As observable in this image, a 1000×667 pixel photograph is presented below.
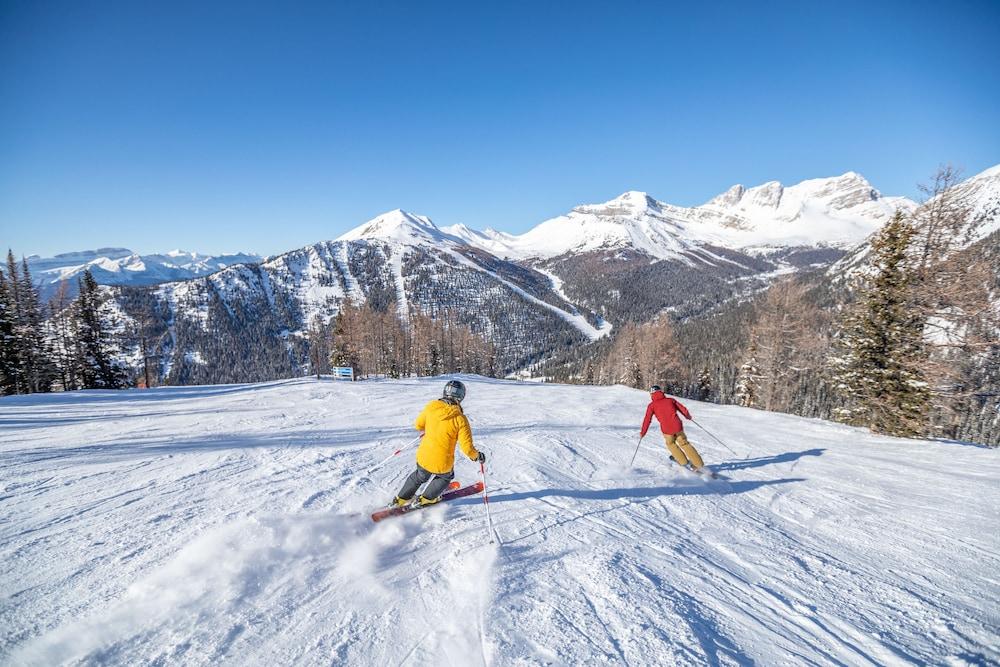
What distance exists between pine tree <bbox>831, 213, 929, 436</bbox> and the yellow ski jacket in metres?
15.9

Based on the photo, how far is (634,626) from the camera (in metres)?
3.55

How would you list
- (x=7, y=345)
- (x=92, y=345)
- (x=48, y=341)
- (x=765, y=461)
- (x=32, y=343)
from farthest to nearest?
(x=48, y=341) < (x=92, y=345) < (x=32, y=343) < (x=7, y=345) < (x=765, y=461)

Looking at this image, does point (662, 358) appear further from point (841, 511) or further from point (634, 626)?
point (634, 626)

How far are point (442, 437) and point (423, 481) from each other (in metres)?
0.78

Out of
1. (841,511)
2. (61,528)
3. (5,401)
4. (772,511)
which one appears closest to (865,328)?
(841,511)

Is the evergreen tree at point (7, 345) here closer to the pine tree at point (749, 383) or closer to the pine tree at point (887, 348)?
the pine tree at point (887, 348)

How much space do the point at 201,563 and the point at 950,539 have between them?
33.8 ft

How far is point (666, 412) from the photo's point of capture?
8594 mm

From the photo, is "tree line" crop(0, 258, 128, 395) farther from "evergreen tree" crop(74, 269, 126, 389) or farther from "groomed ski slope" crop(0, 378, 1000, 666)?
"groomed ski slope" crop(0, 378, 1000, 666)

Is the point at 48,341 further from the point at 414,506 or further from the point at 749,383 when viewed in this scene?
the point at 749,383

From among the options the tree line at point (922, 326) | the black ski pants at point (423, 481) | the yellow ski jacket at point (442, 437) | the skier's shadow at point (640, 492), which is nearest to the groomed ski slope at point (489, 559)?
the skier's shadow at point (640, 492)

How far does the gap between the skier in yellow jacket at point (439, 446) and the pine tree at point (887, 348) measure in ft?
51.9

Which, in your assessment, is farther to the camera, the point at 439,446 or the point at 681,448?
the point at 681,448

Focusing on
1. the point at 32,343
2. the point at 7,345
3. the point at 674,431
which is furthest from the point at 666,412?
the point at 32,343
